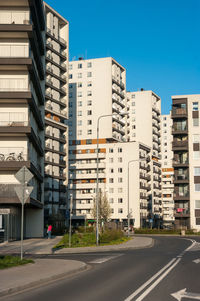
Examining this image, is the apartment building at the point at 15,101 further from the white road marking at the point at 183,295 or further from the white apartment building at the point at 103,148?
the white apartment building at the point at 103,148

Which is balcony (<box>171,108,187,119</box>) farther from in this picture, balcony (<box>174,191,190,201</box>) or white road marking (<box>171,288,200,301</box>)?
white road marking (<box>171,288,200,301</box>)

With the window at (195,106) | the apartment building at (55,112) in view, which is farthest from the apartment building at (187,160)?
the apartment building at (55,112)

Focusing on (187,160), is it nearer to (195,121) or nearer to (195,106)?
(195,121)

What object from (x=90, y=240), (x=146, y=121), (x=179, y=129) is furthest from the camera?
(x=146, y=121)

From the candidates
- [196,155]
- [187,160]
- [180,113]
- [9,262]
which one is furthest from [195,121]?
[9,262]

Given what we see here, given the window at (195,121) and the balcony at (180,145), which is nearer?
the window at (195,121)

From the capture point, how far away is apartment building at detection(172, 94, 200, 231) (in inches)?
3233

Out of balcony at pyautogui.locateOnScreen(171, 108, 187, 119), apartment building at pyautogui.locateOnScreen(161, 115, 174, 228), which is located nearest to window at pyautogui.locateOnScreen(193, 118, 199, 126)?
balcony at pyautogui.locateOnScreen(171, 108, 187, 119)

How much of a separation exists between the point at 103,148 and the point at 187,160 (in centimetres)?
3704

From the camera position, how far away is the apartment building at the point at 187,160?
82.1m

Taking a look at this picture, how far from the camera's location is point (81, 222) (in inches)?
4476

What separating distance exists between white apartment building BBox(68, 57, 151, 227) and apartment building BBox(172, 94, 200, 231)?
29.1 m

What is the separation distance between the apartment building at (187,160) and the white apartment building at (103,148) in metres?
29.1

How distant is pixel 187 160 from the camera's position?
83625mm
